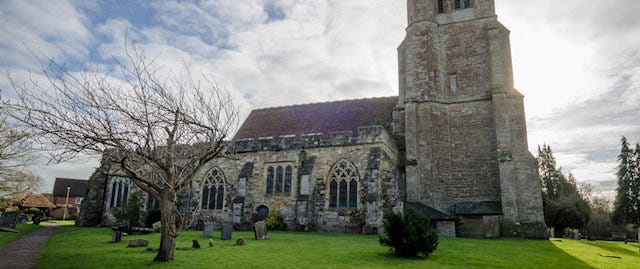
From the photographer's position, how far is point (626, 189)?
35156mm

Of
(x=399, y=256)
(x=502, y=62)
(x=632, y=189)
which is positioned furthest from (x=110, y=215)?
(x=632, y=189)

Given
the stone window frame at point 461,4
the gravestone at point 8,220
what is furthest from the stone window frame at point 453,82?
the gravestone at point 8,220

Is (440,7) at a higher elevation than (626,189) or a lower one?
higher

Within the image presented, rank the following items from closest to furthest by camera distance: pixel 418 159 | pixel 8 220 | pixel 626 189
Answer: pixel 8 220, pixel 418 159, pixel 626 189

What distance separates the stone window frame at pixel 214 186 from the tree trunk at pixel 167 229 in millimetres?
14365

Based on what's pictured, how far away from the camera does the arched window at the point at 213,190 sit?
24953mm

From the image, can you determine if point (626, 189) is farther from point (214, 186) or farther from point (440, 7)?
point (214, 186)

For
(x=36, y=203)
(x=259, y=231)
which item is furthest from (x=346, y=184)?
(x=36, y=203)

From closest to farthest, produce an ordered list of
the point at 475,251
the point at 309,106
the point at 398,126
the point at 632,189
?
1. the point at 475,251
2. the point at 398,126
3. the point at 309,106
4. the point at 632,189

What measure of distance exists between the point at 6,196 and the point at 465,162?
3230 cm

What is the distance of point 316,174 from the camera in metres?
23.0

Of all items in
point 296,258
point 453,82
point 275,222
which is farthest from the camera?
point 453,82

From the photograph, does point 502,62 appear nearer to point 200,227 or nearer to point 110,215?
point 200,227

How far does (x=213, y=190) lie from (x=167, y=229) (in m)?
15.5
